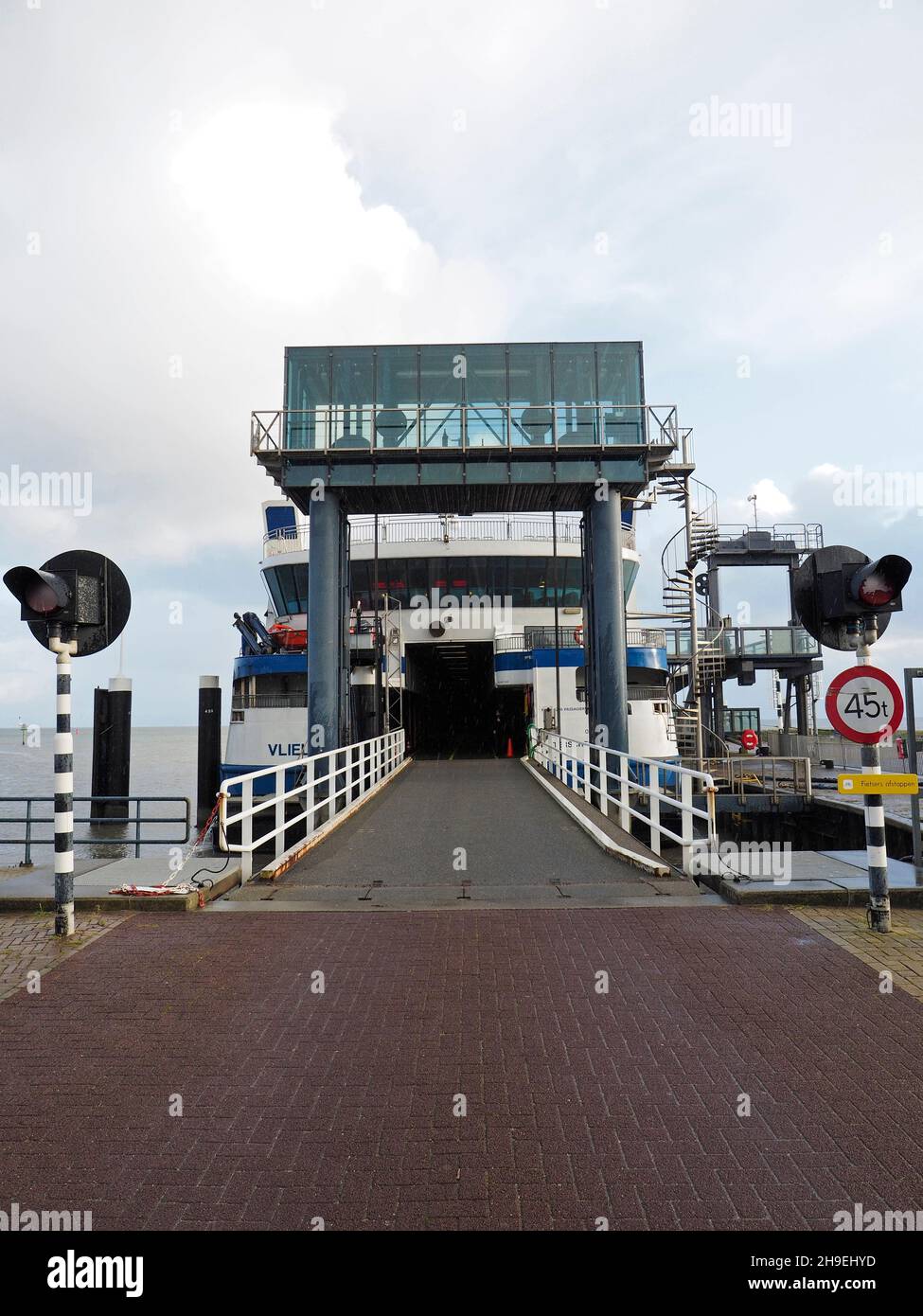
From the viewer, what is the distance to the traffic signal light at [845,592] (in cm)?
630

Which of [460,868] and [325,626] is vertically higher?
[325,626]

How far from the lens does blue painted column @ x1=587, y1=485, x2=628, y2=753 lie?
17.8 metres

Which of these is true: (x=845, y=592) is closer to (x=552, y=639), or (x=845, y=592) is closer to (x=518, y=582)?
(x=552, y=639)

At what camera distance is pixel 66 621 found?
6.46 metres

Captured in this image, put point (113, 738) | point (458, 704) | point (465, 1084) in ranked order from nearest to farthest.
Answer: point (465, 1084) < point (113, 738) < point (458, 704)

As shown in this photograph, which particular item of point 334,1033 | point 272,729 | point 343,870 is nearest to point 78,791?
point 272,729

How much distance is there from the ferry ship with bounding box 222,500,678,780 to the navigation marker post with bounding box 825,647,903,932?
47.2 feet

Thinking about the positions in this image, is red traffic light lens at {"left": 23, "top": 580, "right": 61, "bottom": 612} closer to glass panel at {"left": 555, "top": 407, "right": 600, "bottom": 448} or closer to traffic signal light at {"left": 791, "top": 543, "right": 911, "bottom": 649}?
traffic signal light at {"left": 791, "top": 543, "right": 911, "bottom": 649}

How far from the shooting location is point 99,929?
6.35 m

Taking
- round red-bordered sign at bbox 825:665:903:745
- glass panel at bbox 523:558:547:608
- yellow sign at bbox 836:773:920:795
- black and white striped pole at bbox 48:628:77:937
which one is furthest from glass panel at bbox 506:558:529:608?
black and white striped pole at bbox 48:628:77:937

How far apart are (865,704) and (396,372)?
1474 cm

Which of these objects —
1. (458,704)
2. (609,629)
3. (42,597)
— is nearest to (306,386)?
(609,629)

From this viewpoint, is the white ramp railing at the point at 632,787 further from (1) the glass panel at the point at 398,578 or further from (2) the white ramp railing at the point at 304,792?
(1) the glass panel at the point at 398,578
